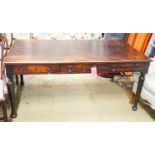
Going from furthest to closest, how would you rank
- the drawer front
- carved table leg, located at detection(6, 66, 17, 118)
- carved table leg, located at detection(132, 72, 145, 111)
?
carved table leg, located at detection(132, 72, 145, 111), the drawer front, carved table leg, located at detection(6, 66, 17, 118)

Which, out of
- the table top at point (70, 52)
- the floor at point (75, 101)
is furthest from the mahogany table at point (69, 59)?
the floor at point (75, 101)

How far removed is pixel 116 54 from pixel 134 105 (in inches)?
25.4

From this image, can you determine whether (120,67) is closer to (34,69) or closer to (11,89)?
(34,69)

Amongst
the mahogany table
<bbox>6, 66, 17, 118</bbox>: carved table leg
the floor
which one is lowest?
the floor

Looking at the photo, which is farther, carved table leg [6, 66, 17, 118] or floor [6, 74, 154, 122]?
floor [6, 74, 154, 122]

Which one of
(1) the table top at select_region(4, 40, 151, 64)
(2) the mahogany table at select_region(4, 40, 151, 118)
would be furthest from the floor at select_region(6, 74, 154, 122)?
(1) the table top at select_region(4, 40, 151, 64)

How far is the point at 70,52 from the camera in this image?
217 cm

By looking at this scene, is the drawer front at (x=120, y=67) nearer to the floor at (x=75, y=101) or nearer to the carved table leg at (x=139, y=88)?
the carved table leg at (x=139, y=88)

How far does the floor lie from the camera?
2.26 meters

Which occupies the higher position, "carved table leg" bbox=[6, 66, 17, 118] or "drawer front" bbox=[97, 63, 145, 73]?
"drawer front" bbox=[97, 63, 145, 73]

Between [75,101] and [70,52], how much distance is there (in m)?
0.65

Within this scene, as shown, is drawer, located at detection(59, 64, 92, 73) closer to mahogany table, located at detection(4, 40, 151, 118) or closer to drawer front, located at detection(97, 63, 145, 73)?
mahogany table, located at detection(4, 40, 151, 118)

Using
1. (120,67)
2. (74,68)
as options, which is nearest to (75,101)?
(74,68)
